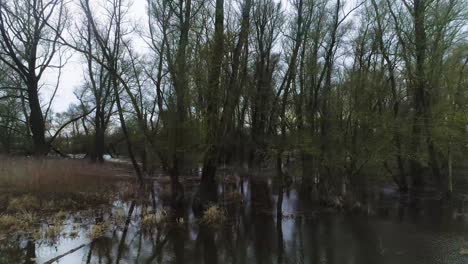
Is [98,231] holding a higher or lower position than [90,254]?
higher

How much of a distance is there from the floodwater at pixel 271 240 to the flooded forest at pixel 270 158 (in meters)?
0.07

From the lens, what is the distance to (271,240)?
41.9 ft

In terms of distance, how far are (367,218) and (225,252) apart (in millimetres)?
7507

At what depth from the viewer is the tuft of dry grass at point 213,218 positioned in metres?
14.7

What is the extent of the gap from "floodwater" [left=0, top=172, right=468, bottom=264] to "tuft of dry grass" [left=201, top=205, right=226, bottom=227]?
0.26 meters

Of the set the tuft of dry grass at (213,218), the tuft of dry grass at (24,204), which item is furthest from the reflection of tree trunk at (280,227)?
the tuft of dry grass at (24,204)

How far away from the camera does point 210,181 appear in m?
18.5

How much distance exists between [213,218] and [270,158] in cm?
815

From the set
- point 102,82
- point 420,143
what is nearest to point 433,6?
point 420,143

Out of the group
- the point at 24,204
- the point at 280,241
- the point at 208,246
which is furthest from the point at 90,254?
the point at 24,204

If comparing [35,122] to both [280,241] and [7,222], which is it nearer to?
[7,222]

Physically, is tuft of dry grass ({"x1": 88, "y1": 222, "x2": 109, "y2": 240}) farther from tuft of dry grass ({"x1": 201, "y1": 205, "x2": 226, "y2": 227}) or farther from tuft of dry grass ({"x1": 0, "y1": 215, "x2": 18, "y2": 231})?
tuft of dry grass ({"x1": 201, "y1": 205, "x2": 226, "y2": 227})

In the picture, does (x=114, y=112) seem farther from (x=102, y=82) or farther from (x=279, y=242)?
(x=279, y=242)

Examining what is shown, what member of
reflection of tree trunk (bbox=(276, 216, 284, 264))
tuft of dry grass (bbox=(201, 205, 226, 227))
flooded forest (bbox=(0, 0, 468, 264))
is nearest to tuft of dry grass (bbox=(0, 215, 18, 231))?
flooded forest (bbox=(0, 0, 468, 264))
